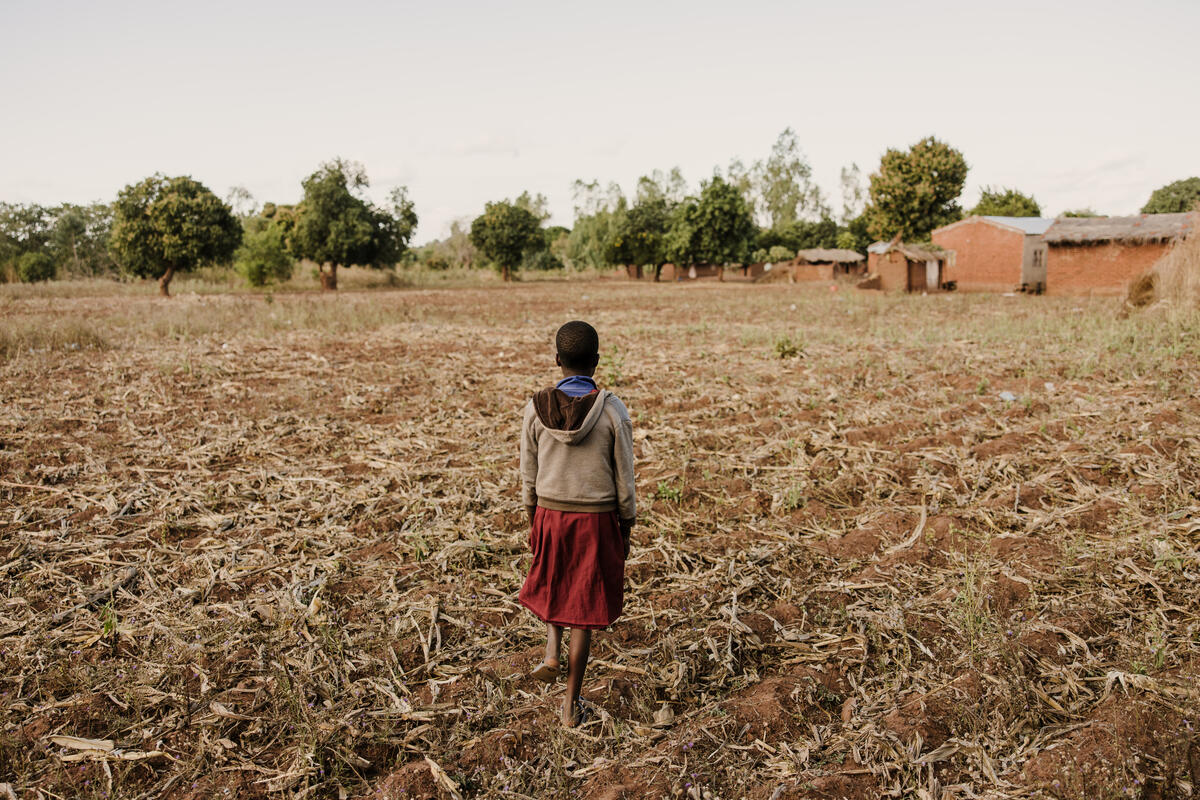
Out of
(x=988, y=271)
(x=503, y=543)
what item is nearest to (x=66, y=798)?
(x=503, y=543)

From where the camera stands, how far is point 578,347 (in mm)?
2518

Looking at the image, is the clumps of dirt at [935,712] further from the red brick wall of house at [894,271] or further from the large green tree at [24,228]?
the large green tree at [24,228]

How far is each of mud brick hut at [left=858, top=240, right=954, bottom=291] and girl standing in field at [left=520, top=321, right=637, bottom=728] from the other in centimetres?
2880

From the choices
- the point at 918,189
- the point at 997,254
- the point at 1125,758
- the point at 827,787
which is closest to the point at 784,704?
the point at 827,787

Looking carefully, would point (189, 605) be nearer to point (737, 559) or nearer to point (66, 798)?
point (66, 798)

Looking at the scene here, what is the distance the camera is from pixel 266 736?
2.62m

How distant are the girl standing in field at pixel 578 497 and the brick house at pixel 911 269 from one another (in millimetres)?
28841

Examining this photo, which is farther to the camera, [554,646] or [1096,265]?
[1096,265]

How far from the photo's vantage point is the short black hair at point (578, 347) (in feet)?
8.26

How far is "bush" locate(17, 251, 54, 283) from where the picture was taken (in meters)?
31.2

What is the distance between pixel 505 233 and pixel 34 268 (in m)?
25.1

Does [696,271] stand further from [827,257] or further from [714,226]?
[827,257]

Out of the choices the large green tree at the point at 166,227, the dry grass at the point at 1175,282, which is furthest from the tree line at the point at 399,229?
the dry grass at the point at 1175,282

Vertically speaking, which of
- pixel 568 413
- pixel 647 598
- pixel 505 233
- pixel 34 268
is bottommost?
pixel 647 598
